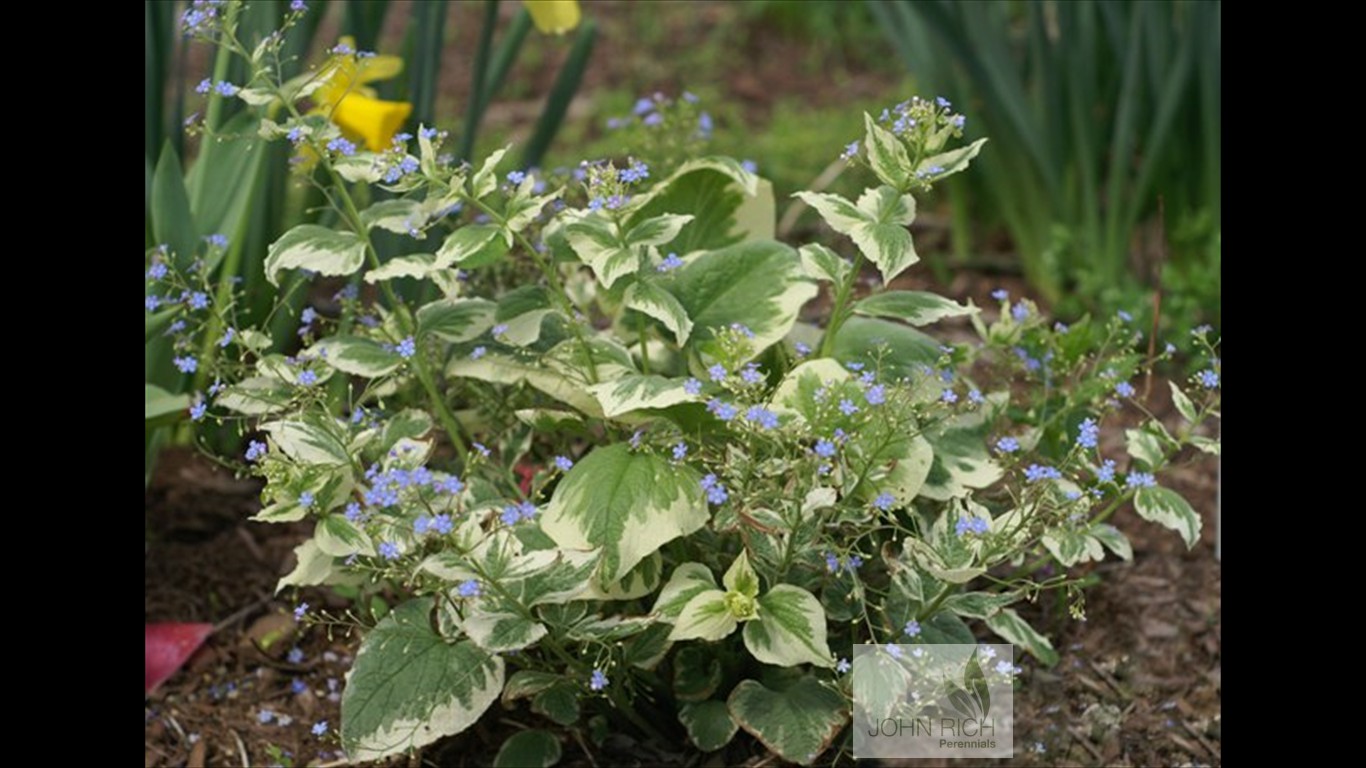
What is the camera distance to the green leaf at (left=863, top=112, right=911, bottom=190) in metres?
1.76

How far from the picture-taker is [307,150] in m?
1.95

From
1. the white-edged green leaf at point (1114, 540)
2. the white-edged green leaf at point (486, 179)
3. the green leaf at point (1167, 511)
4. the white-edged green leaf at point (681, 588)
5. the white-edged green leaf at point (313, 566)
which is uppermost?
the white-edged green leaf at point (486, 179)

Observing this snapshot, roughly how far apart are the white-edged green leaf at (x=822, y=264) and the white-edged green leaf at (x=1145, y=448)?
0.40 m

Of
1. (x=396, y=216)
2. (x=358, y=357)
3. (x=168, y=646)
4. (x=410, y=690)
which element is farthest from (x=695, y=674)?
(x=168, y=646)

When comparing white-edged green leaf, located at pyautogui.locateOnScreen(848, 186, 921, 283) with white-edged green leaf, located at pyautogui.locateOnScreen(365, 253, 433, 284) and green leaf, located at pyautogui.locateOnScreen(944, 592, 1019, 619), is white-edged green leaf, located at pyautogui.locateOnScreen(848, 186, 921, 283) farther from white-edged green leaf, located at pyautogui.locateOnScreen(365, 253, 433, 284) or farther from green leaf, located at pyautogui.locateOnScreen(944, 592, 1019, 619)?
white-edged green leaf, located at pyautogui.locateOnScreen(365, 253, 433, 284)

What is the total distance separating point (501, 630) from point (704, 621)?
0.20 metres

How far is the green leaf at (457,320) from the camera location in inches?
77.0

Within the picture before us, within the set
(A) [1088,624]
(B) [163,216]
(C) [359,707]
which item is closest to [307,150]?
(B) [163,216]

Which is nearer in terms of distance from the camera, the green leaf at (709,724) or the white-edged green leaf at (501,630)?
the white-edged green leaf at (501,630)

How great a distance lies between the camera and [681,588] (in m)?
1.75

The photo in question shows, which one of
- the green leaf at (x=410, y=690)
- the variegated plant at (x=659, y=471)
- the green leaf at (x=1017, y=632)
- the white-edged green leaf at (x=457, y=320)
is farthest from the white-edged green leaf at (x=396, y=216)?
the green leaf at (x=1017, y=632)

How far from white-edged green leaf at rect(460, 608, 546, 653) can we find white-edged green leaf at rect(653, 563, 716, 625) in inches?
5.0

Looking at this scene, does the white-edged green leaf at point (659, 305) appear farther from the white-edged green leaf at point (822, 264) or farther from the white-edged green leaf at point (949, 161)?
the white-edged green leaf at point (949, 161)

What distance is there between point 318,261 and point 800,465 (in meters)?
0.58
